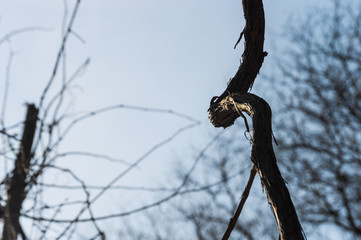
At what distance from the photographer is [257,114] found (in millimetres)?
633

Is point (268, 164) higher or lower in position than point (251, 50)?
lower

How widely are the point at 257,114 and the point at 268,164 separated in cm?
7

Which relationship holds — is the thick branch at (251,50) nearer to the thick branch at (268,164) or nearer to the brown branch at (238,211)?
the thick branch at (268,164)

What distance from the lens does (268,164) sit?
618mm

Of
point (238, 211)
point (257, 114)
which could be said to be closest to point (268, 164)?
point (257, 114)

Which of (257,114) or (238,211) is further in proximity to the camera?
(238,211)

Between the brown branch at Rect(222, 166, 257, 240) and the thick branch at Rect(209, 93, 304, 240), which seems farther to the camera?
the brown branch at Rect(222, 166, 257, 240)

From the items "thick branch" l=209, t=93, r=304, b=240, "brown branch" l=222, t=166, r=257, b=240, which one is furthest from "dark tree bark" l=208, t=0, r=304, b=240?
"brown branch" l=222, t=166, r=257, b=240

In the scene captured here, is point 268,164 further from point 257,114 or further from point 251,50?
point 251,50

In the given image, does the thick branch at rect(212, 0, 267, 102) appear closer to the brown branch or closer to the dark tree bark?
the dark tree bark

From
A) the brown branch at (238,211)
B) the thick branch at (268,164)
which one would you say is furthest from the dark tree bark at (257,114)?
the brown branch at (238,211)

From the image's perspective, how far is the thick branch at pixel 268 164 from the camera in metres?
0.57

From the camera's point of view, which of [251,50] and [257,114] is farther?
[251,50]

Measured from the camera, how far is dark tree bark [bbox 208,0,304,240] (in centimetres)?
58
